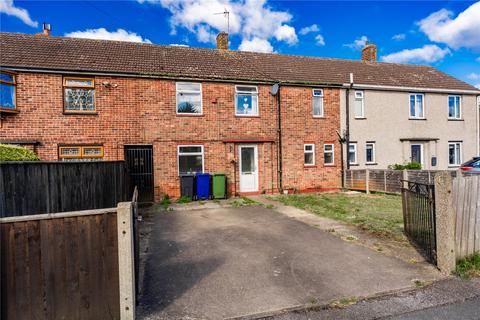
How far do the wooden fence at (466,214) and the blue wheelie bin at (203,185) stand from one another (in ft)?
27.7

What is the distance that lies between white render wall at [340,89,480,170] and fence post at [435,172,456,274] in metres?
10.6

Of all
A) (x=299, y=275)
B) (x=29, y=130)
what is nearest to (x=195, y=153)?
(x=29, y=130)

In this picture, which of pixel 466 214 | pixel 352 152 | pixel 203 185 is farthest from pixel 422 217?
pixel 352 152

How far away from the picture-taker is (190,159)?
1196 centimetres

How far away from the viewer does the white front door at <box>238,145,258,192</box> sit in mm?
12695

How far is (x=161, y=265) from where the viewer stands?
4.66 metres

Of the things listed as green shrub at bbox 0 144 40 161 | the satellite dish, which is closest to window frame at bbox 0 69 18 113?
green shrub at bbox 0 144 40 161

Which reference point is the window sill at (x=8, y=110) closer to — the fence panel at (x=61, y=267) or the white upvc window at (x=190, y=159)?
the white upvc window at (x=190, y=159)

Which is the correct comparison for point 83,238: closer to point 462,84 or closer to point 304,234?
point 304,234

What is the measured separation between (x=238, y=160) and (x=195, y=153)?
1923mm

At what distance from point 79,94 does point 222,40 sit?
26.1 ft

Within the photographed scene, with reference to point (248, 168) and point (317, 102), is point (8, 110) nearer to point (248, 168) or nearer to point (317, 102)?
point (248, 168)

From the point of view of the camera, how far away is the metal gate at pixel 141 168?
11242 mm

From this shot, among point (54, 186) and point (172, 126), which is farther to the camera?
point (172, 126)
